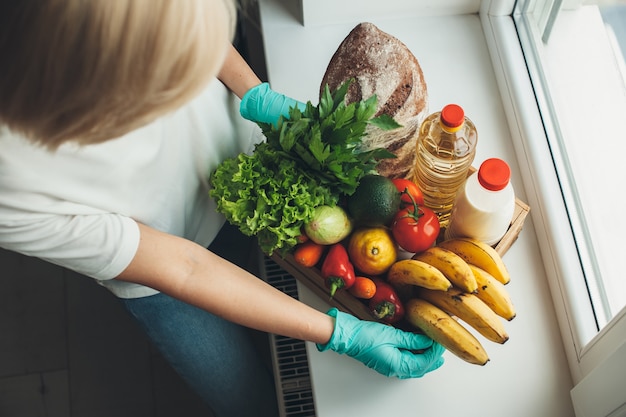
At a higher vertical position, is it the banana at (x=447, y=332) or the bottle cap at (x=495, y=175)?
the bottle cap at (x=495, y=175)

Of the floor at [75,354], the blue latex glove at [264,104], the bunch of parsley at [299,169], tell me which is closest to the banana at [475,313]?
the bunch of parsley at [299,169]

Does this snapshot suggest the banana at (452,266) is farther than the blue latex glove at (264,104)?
No

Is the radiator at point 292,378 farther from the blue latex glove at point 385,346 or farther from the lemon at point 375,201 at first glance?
the lemon at point 375,201

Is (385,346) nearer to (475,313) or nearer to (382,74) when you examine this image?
(475,313)

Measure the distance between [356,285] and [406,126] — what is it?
0.26 meters

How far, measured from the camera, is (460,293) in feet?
2.86

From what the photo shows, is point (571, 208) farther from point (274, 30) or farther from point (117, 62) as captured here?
point (117, 62)

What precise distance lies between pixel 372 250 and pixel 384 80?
0.87 ft

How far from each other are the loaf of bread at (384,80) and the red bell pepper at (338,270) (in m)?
0.18

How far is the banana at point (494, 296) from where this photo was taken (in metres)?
0.86

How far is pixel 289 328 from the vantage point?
37.2 inches

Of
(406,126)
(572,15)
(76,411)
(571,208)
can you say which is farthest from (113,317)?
(572,15)

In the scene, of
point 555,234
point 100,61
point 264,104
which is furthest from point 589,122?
point 100,61

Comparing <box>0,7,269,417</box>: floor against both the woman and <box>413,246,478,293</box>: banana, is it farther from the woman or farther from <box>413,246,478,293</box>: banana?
<box>413,246,478,293</box>: banana
